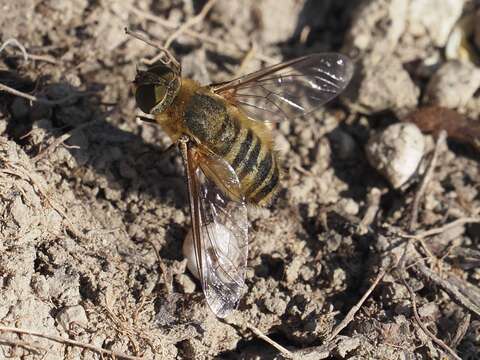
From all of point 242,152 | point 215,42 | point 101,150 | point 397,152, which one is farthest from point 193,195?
point 215,42

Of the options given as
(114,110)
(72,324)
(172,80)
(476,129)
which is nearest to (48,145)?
(114,110)

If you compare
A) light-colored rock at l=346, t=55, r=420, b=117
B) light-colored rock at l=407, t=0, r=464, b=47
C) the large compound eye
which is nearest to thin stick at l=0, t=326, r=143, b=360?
the large compound eye

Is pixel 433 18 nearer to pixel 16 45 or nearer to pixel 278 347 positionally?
pixel 278 347

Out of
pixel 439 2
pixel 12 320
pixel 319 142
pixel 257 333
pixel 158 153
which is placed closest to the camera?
pixel 12 320

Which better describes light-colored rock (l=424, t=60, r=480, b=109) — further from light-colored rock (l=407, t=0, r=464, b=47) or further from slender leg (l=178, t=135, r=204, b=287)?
slender leg (l=178, t=135, r=204, b=287)

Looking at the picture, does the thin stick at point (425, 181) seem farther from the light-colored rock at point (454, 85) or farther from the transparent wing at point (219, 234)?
the transparent wing at point (219, 234)

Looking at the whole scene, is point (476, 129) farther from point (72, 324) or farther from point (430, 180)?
point (72, 324)
